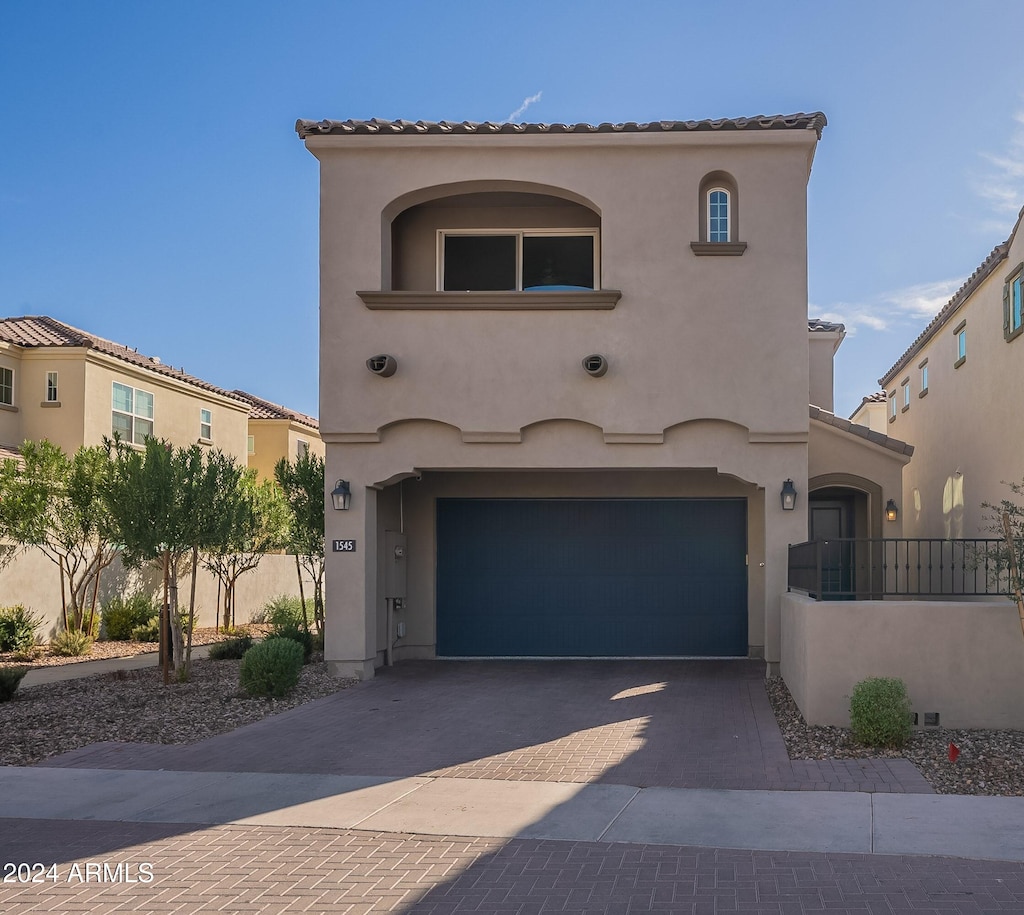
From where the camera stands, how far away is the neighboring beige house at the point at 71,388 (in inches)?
974

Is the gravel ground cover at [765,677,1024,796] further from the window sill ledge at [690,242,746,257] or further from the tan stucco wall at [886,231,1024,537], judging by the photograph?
the window sill ledge at [690,242,746,257]

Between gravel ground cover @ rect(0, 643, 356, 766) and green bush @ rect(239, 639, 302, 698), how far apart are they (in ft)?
0.46

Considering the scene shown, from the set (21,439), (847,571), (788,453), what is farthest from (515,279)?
(21,439)

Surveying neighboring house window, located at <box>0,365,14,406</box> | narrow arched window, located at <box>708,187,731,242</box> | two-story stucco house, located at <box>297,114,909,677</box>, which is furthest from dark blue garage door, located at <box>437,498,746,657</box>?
neighboring house window, located at <box>0,365,14,406</box>

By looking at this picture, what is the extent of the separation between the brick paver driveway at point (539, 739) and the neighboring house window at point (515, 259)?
6.10 m

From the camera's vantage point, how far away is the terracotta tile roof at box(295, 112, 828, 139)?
14305 millimetres

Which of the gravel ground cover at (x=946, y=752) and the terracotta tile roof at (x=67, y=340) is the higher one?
the terracotta tile roof at (x=67, y=340)

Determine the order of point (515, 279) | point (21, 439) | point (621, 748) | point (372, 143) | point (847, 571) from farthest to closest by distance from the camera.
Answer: point (21, 439) → point (847, 571) → point (515, 279) → point (372, 143) → point (621, 748)

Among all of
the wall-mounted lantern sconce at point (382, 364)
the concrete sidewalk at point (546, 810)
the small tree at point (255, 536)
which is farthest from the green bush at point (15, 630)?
the concrete sidewalk at point (546, 810)

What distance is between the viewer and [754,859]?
6523 millimetres

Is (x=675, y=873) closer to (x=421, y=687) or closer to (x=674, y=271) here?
(x=421, y=687)

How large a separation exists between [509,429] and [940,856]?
9.01 m

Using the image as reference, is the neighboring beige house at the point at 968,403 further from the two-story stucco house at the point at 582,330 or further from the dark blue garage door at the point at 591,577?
the dark blue garage door at the point at 591,577

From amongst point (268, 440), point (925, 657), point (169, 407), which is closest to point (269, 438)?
Result: point (268, 440)
